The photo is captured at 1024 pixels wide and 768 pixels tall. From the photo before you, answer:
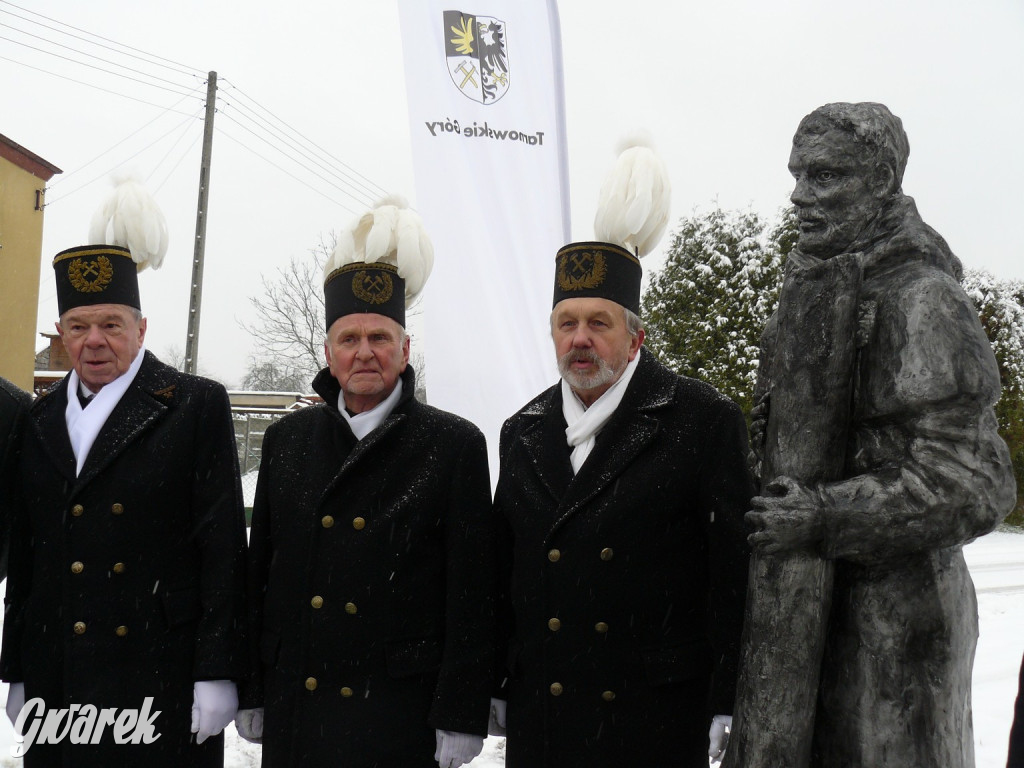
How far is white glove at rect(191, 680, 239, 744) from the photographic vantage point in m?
2.83

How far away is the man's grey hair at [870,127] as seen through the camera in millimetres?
2027

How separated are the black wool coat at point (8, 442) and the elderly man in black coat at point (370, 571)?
2.95ft

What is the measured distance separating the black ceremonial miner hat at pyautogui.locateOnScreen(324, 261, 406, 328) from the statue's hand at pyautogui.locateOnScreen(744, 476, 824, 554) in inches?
58.4

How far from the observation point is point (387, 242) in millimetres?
3162

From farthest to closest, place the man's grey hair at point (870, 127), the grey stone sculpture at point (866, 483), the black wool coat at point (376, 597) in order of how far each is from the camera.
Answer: the black wool coat at point (376, 597)
the man's grey hair at point (870, 127)
the grey stone sculpture at point (866, 483)

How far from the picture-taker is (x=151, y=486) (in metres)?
2.98

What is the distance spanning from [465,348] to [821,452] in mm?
2761

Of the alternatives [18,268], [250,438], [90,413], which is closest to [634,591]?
[90,413]

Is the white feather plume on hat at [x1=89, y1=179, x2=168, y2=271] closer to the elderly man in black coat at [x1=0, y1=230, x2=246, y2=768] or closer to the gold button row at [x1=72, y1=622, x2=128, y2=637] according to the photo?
the elderly man in black coat at [x1=0, y1=230, x2=246, y2=768]

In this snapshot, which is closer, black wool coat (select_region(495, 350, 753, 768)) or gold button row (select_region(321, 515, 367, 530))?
black wool coat (select_region(495, 350, 753, 768))

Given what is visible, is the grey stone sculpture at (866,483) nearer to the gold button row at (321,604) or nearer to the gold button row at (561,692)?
the gold button row at (561,692)

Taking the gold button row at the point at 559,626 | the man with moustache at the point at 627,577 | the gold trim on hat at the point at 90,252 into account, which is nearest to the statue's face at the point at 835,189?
the man with moustache at the point at 627,577

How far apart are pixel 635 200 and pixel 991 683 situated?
4785 millimetres

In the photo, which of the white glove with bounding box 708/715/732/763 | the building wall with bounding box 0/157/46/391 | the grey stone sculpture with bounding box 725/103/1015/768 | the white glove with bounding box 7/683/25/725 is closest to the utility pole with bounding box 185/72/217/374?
the building wall with bounding box 0/157/46/391
